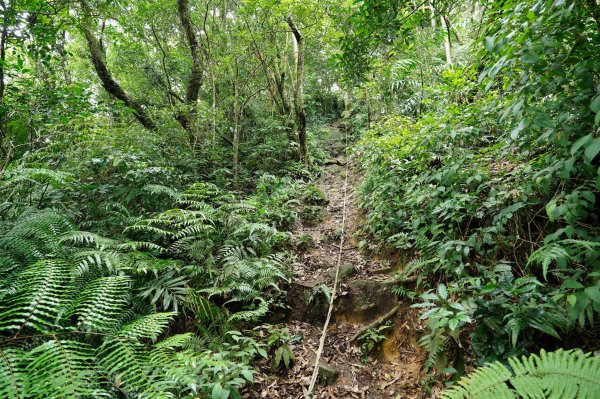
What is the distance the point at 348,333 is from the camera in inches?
153

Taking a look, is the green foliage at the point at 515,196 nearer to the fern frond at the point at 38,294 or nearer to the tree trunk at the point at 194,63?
the fern frond at the point at 38,294

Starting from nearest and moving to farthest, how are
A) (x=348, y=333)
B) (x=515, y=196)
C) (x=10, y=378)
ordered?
1. (x=10, y=378)
2. (x=515, y=196)
3. (x=348, y=333)

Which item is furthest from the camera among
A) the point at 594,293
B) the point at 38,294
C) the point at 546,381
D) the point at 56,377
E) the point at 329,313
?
the point at 329,313

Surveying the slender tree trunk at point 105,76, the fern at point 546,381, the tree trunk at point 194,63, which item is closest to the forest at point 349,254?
the fern at point 546,381

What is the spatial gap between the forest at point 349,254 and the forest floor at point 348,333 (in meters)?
0.02

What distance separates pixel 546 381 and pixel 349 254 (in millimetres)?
4323

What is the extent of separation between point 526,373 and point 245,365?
233 centimetres

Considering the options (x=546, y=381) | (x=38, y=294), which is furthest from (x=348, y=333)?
(x=38, y=294)

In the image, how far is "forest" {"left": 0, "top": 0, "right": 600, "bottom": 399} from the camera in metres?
2.04

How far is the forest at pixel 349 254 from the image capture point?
80.2 inches

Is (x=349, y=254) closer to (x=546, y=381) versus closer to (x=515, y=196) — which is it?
(x=515, y=196)

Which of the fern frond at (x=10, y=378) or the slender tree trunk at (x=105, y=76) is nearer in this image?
the fern frond at (x=10, y=378)

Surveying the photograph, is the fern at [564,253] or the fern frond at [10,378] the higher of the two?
the fern at [564,253]

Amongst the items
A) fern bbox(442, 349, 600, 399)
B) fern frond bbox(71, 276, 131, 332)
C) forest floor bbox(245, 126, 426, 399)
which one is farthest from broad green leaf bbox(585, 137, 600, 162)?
fern frond bbox(71, 276, 131, 332)
